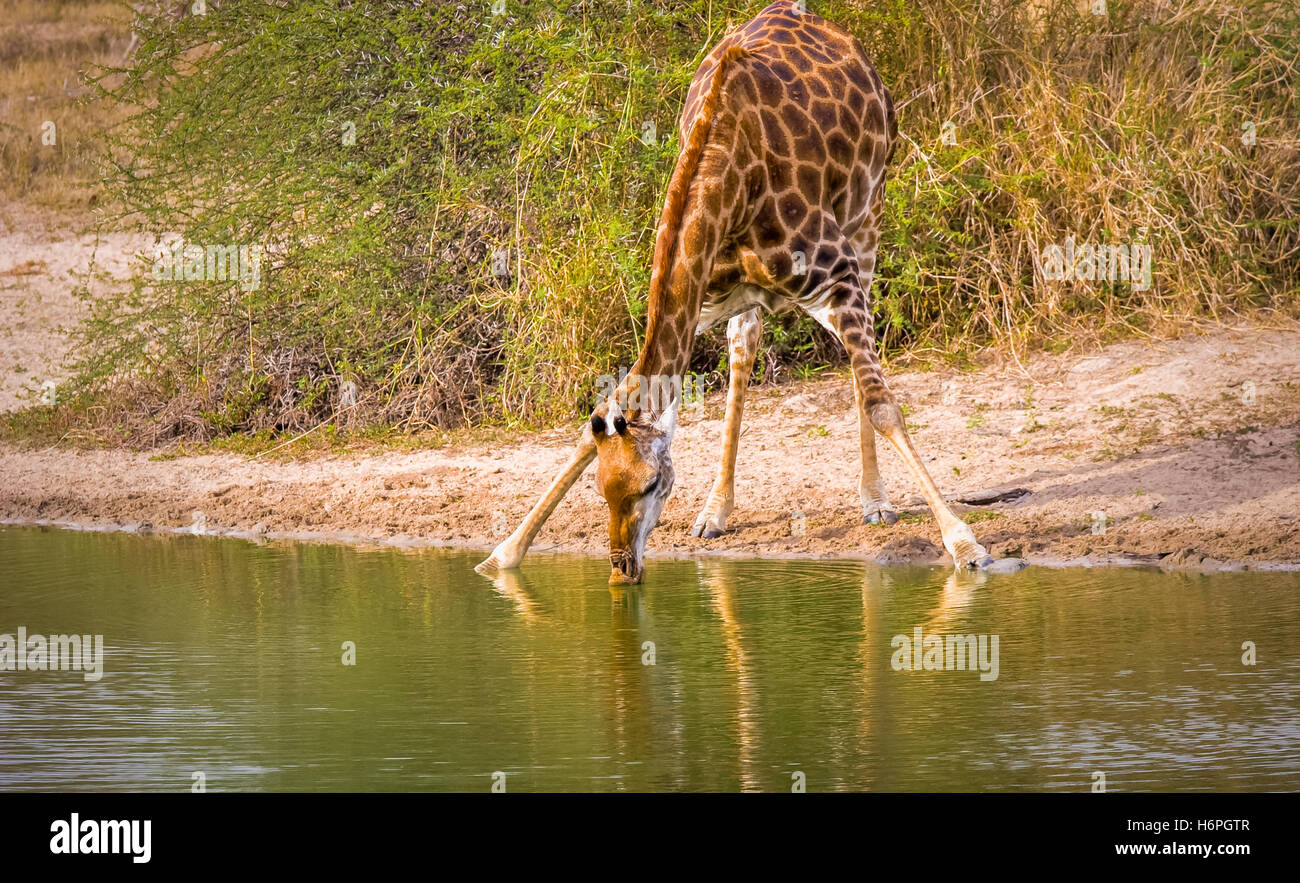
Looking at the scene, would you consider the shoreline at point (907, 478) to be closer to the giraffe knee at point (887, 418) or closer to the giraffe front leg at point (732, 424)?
the giraffe front leg at point (732, 424)

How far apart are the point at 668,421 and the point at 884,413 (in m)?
1.16

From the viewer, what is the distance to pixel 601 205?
35.2 ft

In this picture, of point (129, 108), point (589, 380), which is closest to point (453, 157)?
point (589, 380)

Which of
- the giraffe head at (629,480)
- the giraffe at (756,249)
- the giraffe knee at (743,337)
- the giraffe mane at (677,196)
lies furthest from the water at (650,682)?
the giraffe knee at (743,337)

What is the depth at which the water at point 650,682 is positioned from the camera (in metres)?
4.48

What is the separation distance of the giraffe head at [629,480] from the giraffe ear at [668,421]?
2 cm

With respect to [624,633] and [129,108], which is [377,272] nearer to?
[624,633]

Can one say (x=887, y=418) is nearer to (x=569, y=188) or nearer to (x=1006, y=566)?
(x=1006, y=566)

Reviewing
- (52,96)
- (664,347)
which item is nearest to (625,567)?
(664,347)

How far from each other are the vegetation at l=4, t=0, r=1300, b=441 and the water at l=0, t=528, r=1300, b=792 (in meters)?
3.55

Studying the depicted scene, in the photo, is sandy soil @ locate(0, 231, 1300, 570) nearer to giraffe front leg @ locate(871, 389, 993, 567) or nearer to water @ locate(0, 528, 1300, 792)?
giraffe front leg @ locate(871, 389, 993, 567)

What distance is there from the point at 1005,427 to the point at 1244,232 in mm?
2825

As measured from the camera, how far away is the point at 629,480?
261 inches

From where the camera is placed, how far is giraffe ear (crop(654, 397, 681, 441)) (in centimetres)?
683
